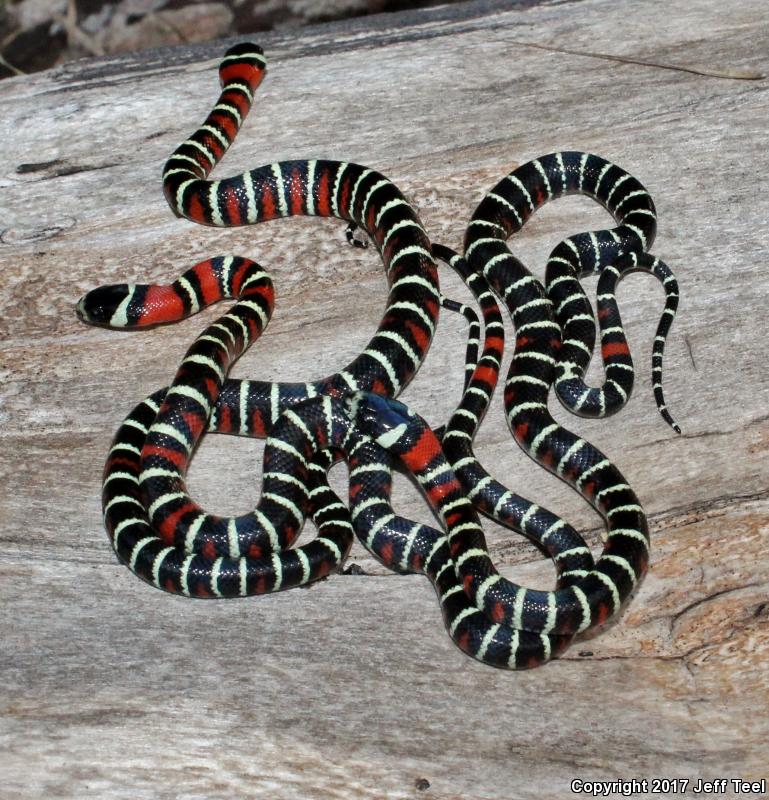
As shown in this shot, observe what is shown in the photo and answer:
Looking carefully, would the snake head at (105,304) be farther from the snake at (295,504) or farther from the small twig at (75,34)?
the small twig at (75,34)

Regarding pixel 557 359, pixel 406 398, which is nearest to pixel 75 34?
pixel 406 398

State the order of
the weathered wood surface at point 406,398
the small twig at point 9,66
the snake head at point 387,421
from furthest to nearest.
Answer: the small twig at point 9,66, the snake head at point 387,421, the weathered wood surface at point 406,398

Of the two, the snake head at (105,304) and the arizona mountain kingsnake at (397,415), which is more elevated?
the snake head at (105,304)

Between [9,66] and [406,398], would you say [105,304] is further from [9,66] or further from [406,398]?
[9,66]

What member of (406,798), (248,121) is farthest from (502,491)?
(248,121)

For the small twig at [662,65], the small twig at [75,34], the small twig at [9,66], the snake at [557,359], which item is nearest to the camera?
the snake at [557,359]

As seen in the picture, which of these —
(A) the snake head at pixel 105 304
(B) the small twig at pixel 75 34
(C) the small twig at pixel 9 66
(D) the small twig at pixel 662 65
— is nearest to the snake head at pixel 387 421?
(A) the snake head at pixel 105 304

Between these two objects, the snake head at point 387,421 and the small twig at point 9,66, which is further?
the small twig at point 9,66
